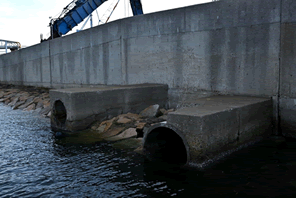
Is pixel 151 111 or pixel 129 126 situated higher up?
pixel 151 111

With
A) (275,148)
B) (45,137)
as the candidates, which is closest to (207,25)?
(275,148)

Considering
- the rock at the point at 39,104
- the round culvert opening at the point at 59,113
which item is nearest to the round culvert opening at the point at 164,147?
the round culvert opening at the point at 59,113

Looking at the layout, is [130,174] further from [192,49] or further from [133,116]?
[192,49]

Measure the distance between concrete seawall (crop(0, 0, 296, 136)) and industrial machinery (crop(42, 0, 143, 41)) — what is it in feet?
19.4

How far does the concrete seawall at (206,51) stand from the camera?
6164 mm

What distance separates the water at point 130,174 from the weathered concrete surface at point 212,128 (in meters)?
0.24

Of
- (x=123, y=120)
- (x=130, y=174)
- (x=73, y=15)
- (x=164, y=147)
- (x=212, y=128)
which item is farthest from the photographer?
(x=73, y=15)

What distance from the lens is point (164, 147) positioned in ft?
18.3

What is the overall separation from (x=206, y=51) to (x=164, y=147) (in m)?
3.36

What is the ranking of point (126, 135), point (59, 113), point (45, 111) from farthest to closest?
point (45, 111) < point (59, 113) < point (126, 135)

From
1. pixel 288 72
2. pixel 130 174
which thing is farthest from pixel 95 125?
pixel 288 72

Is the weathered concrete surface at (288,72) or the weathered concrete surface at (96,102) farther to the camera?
the weathered concrete surface at (96,102)

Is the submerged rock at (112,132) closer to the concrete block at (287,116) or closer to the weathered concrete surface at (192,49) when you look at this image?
the weathered concrete surface at (192,49)

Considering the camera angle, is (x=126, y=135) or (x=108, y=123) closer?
(x=126, y=135)
